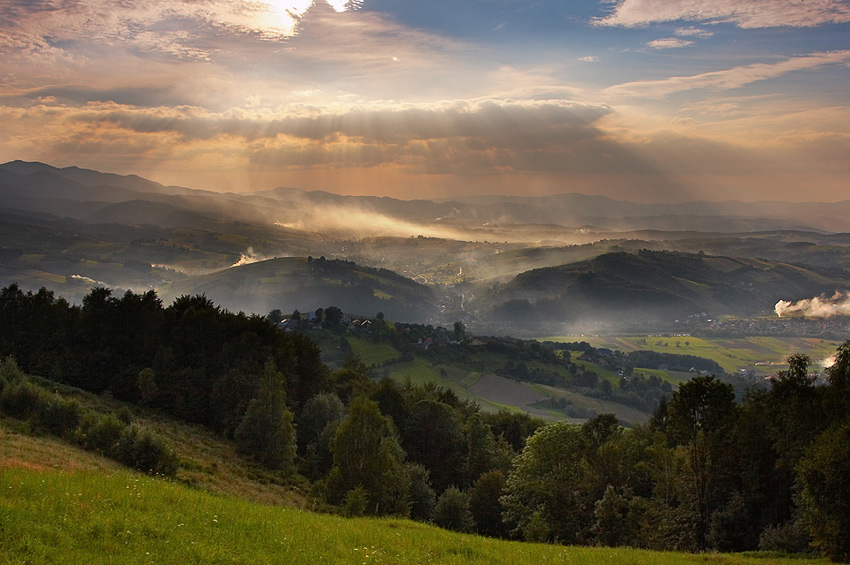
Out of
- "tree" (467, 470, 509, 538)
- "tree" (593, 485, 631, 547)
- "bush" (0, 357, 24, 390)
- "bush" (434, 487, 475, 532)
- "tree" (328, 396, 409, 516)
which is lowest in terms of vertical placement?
"tree" (467, 470, 509, 538)

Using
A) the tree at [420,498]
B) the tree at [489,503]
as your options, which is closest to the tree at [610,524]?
the tree at [489,503]

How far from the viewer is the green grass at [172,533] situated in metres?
12.4

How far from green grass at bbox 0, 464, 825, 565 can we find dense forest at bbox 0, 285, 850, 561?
49.2ft

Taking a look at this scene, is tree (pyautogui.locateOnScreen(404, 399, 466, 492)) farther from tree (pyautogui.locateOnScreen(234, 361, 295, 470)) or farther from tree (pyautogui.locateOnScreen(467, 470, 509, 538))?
tree (pyautogui.locateOnScreen(234, 361, 295, 470))

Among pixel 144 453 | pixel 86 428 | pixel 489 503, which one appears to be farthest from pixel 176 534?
pixel 489 503

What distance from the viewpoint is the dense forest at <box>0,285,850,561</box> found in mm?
35906

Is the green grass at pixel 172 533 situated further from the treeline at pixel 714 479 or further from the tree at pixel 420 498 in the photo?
the tree at pixel 420 498

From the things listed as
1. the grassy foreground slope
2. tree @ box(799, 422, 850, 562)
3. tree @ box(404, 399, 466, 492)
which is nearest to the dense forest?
tree @ box(799, 422, 850, 562)

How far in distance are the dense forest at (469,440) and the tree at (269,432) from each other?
14 centimetres

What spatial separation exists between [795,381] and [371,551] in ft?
109

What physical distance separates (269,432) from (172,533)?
1642 inches

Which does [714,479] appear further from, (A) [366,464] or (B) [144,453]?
(B) [144,453]

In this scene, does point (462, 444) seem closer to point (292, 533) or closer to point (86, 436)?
point (86, 436)

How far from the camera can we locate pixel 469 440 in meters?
68.7
